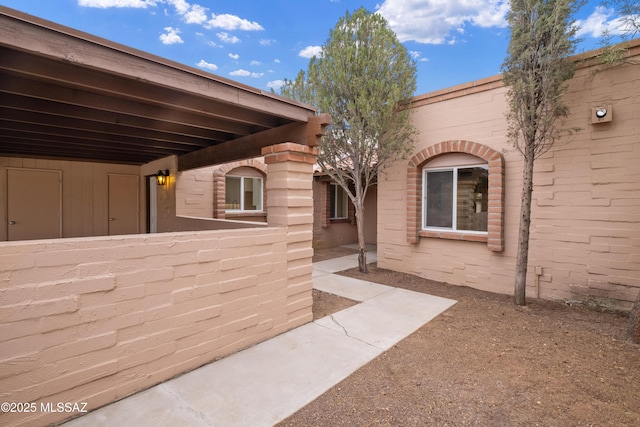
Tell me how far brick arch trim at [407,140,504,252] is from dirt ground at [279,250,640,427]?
161 cm

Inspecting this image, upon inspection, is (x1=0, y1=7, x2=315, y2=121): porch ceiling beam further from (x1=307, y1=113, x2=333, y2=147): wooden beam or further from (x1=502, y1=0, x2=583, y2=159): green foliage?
(x1=502, y1=0, x2=583, y2=159): green foliage

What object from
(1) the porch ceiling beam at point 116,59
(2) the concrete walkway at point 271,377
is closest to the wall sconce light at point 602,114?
(2) the concrete walkway at point 271,377

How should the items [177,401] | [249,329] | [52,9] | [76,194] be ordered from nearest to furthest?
1. [177,401]
2. [249,329]
3. [52,9]
4. [76,194]

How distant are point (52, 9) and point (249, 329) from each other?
24.6ft

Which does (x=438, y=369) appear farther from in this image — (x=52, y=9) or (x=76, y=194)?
(x=52, y=9)

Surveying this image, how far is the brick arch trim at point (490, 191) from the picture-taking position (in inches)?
204

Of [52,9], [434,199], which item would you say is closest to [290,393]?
[434,199]

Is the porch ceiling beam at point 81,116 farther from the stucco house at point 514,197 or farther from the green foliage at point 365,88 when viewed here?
the stucco house at point 514,197

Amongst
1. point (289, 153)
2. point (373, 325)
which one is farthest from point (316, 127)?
point (373, 325)

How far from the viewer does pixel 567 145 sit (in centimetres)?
459

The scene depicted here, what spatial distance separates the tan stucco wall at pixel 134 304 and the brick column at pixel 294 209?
18mm

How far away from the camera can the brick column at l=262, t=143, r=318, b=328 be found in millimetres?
3541

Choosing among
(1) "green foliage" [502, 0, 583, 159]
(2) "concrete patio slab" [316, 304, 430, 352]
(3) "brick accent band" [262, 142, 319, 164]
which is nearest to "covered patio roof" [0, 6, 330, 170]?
(3) "brick accent band" [262, 142, 319, 164]

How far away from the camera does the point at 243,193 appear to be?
28.8ft
